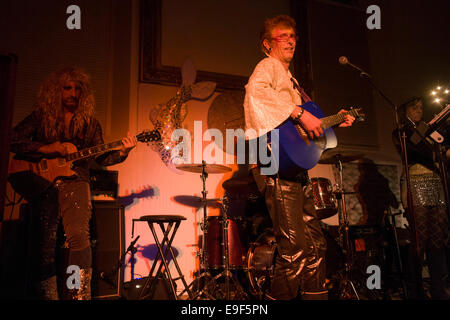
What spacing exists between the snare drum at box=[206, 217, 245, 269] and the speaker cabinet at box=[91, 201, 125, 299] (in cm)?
87

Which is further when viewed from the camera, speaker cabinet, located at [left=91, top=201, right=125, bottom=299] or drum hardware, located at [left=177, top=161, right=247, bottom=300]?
drum hardware, located at [left=177, top=161, right=247, bottom=300]

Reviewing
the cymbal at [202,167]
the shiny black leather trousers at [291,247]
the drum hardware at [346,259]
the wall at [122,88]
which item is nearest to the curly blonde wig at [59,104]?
the wall at [122,88]

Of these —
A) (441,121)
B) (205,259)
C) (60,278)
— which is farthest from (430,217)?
(60,278)

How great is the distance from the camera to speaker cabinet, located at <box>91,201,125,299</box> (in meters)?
Answer: 3.05

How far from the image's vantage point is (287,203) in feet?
7.30

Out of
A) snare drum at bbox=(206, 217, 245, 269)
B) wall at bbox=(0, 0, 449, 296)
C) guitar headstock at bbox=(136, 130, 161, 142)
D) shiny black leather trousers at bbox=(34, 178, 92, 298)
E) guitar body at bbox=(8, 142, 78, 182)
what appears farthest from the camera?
wall at bbox=(0, 0, 449, 296)

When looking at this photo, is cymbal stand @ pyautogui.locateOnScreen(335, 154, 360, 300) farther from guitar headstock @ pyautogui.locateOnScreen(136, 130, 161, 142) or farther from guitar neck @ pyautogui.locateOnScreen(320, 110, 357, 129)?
guitar headstock @ pyautogui.locateOnScreen(136, 130, 161, 142)

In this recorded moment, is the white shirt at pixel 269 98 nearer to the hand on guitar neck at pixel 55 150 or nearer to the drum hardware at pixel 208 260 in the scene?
the drum hardware at pixel 208 260

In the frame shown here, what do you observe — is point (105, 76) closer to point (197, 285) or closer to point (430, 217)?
point (197, 285)

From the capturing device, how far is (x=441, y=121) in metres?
2.63

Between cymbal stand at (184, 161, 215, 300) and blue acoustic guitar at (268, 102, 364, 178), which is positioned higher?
blue acoustic guitar at (268, 102, 364, 178)

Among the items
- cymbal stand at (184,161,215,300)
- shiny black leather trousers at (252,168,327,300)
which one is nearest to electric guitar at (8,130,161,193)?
cymbal stand at (184,161,215,300)

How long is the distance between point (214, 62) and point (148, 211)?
6.91 ft

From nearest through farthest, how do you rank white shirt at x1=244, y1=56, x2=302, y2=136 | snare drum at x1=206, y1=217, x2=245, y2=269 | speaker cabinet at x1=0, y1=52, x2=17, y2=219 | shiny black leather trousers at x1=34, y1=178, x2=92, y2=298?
speaker cabinet at x1=0, y1=52, x2=17, y2=219, white shirt at x1=244, y1=56, x2=302, y2=136, shiny black leather trousers at x1=34, y1=178, x2=92, y2=298, snare drum at x1=206, y1=217, x2=245, y2=269
